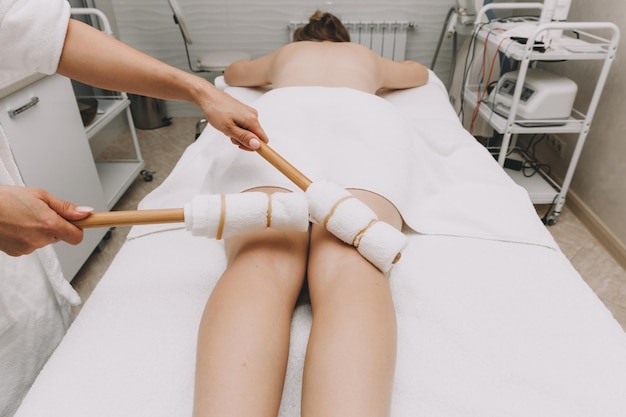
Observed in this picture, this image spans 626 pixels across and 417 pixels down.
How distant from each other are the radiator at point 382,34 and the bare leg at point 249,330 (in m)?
2.30

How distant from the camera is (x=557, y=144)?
2297 mm

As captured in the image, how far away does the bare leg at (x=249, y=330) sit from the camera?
65cm

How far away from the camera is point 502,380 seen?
760 millimetres

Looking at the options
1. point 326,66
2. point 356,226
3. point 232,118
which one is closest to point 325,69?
point 326,66

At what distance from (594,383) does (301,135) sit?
837 millimetres

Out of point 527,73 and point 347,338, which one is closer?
point 347,338

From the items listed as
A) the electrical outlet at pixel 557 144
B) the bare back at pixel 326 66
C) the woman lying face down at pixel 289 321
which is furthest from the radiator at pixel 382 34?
the woman lying face down at pixel 289 321

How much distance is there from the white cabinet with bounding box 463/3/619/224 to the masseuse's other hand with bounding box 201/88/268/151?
1.18 m

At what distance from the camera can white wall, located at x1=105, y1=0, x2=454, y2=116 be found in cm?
281

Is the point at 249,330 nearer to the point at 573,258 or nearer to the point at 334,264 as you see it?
the point at 334,264

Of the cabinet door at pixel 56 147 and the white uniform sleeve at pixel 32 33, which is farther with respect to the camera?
the cabinet door at pixel 56 147

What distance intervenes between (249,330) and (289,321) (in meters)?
0.11

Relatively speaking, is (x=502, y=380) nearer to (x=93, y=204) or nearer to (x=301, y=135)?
(x=301, y=135)

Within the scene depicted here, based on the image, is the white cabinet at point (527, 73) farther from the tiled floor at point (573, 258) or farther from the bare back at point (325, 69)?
the bare back at point (325, 69)
